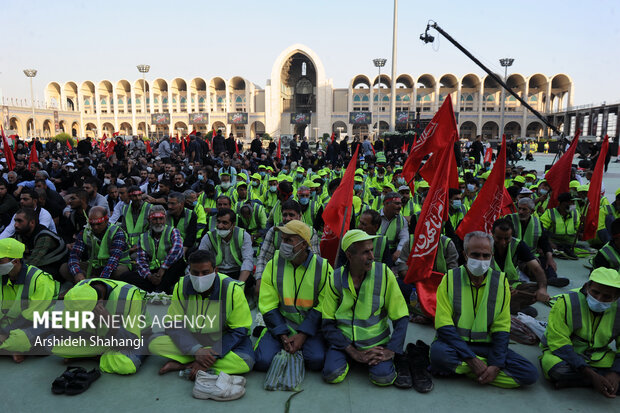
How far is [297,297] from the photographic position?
346cm

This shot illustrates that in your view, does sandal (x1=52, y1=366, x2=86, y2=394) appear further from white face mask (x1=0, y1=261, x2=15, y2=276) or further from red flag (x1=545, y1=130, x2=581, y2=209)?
red flag (x1=545, y1=130, x2=581, y2=209)

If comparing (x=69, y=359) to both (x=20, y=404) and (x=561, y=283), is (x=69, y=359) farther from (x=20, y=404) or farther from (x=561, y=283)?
(x=561, y=283)

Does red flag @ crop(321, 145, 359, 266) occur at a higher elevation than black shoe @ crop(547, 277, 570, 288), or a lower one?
higher

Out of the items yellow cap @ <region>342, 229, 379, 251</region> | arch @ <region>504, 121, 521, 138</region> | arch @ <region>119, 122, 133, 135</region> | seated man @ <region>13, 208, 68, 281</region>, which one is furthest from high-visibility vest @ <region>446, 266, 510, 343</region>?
arch @ <region>119, 122, 133, 135</region>

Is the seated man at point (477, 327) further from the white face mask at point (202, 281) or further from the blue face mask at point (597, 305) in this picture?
the white face mask at point (202, 281)

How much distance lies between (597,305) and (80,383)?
3569 millimetres

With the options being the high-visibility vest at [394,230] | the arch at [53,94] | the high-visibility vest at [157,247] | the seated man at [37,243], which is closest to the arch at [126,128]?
the arch at [53,94]

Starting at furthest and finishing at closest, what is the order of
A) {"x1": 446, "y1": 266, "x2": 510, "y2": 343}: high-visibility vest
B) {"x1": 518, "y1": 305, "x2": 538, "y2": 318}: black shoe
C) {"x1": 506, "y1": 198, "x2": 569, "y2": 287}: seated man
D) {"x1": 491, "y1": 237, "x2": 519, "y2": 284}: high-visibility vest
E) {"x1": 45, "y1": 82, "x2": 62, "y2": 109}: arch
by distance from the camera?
{"x1": 45, "y1": 82, "x2": 62, "y2": 109}: arch < {"x1": 506, "y1": 198, "x2": 569, "y2": 287}: seated man < {"x1": 518, "y1": 305, "x2": 538, "y2": 318}: black shoe < {"x1": 491, "y1": 237, "x2": 519, "y2": 284}: high-visibility vest < {"x1": 446, "y1": 266, "x2": 510, "y2": 343}: high-visibility vest

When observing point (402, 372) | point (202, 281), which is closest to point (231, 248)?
point (202, 281)

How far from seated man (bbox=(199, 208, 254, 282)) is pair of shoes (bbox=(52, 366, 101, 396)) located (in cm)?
176

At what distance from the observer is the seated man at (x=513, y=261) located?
3.88m

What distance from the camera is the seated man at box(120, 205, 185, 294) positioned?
15.5 ft

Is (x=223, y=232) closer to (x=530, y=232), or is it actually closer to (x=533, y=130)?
(x=530, y=232)

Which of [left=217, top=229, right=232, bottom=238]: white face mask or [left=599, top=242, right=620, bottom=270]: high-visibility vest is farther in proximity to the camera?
[left=217, top=229, right=232, bottom=238]: white face mask
